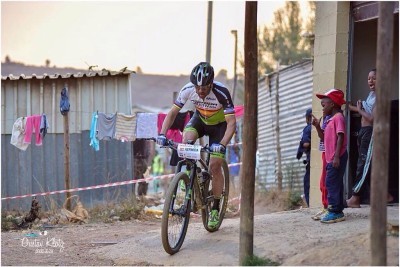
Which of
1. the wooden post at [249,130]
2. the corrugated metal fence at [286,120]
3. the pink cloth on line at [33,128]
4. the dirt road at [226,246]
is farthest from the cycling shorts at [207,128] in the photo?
the corrugated metal fence at [286,120]

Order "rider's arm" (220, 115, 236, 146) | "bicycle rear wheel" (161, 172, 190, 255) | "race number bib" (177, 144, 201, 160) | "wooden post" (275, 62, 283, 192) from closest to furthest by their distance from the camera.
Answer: "bicycle rear wheel" (161, 172, 190, 255), "race number bib" (177, 144, 201, 160), "rider's arm" (220, 115, 236, 146), "wooden post" (275, 62, 283, 192)

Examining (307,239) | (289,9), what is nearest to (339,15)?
(307,239)

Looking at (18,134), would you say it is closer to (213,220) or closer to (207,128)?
(207,128)

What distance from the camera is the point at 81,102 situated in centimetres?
1433

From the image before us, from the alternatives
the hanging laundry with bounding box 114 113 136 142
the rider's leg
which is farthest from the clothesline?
the rider's leg

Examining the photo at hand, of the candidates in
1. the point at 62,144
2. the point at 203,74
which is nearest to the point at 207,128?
the point at 203,74

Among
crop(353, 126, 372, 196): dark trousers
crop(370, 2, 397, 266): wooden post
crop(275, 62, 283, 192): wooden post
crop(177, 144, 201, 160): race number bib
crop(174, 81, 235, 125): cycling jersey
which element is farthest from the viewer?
crop(275, 62, 283, 192): wooden post

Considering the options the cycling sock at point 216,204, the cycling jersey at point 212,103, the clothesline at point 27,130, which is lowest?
the cycling sock at point 216,204

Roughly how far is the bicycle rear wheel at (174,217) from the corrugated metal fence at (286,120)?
747 cm

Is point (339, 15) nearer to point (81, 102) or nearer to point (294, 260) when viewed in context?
point (294, 260)

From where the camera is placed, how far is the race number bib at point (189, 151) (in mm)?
7047

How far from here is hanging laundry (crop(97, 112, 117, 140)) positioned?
43.3ft

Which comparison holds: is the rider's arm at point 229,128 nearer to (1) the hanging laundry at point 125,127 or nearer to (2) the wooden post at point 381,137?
(2) the wooden post at point 381,137

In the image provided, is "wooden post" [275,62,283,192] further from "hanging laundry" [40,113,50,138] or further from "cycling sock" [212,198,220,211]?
"cycling sock" [212,198,220,211]
